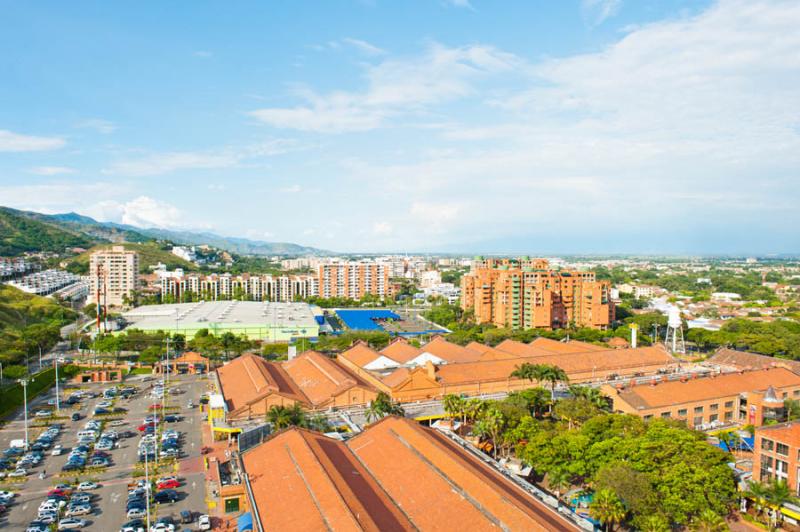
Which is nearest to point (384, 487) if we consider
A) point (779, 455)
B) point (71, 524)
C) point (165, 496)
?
point (165, 496)

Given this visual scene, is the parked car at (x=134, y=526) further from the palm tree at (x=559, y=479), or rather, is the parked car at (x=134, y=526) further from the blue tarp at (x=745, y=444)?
the blue tarp at (x=745, y=444)

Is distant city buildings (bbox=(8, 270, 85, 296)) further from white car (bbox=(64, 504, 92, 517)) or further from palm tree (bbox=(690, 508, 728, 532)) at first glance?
palm tree (bbox=(690, 508, 728, 532))

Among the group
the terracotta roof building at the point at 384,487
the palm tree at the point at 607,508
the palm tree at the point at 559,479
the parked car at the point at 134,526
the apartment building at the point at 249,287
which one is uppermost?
the apartment building at the point at 249,287

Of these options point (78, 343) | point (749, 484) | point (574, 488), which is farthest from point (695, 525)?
point (78, 343)

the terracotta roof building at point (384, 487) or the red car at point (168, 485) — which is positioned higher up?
the terracotta roof building at point (384, 487)

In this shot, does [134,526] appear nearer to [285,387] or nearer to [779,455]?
[285,387]

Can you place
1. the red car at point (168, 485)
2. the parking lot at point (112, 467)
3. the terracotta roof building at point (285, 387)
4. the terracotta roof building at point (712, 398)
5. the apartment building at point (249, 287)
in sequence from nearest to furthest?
the parking lot at point (112, 467)
the red car at point (168, 485)
the terracotta roof building at point (285, 387)
the terracotta roof building at point (712, 398)
the apartment building at point (249, 287)

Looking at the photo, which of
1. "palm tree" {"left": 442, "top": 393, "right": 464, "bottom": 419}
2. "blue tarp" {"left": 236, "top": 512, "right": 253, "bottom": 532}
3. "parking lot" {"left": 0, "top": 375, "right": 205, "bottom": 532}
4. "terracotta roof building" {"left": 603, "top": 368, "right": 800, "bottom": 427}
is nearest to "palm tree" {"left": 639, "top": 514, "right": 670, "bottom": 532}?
"palm tree" {"left": 442, "top": 393, "right": 464, "bottom": 419}

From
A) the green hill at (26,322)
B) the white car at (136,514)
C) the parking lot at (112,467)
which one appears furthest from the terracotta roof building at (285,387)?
the green hill at (26,322)
